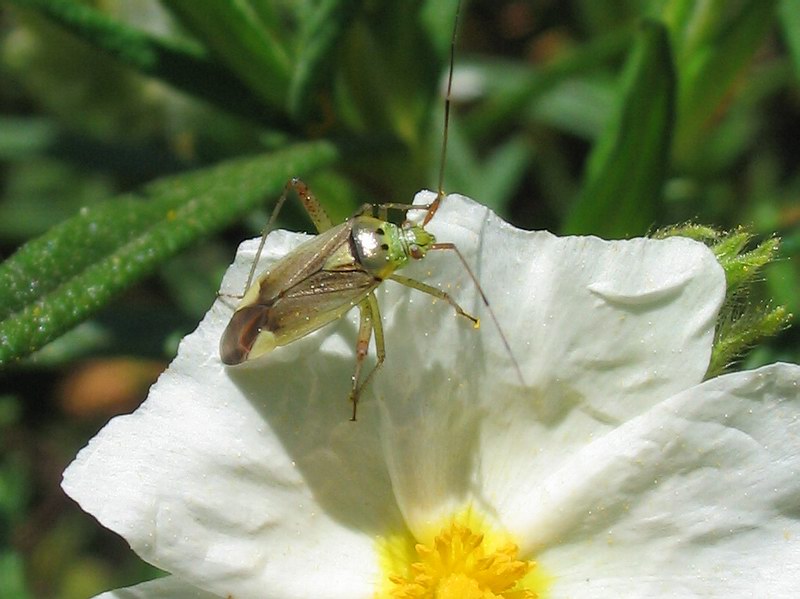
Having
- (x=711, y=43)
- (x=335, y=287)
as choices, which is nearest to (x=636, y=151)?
(x=711, y=43)

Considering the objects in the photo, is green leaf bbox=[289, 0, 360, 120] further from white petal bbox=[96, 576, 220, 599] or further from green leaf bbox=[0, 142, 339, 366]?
white petal bbox=[96, 576, 220, 599]

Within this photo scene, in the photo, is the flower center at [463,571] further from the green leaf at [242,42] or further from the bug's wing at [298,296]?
the green leaf at [242,42]

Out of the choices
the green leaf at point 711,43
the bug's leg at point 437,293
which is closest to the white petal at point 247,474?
the bug's leg at point 437,293

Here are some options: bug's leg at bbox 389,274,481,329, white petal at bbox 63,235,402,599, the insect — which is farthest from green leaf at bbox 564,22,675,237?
white petal at bbox 63,235,402,599

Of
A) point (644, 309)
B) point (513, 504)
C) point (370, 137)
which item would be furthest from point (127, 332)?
point (644, 309)

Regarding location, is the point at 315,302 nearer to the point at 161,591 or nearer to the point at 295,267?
the point at 295,267
